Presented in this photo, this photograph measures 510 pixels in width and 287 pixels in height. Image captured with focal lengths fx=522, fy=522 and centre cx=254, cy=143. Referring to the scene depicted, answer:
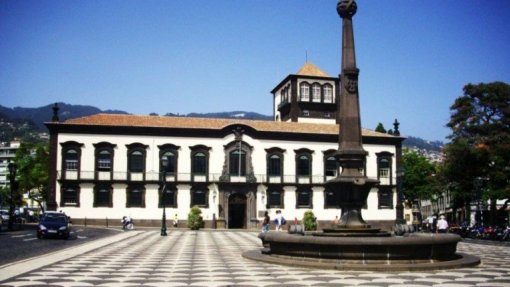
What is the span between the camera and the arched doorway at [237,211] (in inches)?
1959

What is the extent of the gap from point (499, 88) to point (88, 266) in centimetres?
3525

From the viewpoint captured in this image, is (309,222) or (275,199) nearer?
(309,222)

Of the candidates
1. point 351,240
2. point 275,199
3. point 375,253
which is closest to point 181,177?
point 275,199

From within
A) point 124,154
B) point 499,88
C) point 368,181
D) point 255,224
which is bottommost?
point 255,224

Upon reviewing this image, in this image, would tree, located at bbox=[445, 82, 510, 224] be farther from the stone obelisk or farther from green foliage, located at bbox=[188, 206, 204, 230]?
the stone obelisk

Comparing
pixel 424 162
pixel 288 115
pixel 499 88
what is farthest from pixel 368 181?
pixel 424 162

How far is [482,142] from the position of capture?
39719 mm

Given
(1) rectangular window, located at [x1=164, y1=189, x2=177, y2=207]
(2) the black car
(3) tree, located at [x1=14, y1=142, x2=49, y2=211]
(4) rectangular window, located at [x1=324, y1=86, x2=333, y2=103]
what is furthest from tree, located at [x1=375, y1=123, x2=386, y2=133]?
(2) the black car

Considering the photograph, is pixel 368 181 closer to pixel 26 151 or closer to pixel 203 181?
pixel 203 181

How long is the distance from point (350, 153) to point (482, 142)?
27.6 metres

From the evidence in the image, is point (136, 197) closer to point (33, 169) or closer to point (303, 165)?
point (303, 165)

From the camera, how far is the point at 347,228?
15.5m

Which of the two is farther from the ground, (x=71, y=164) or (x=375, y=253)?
(x=71, y=164)

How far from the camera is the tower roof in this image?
60500 millimetres
